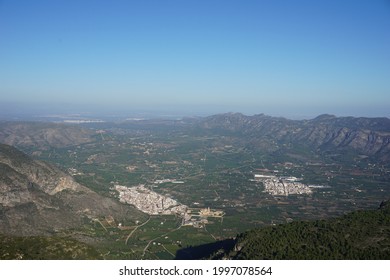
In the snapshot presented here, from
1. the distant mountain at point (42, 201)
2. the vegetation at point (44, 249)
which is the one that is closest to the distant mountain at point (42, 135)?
the distant mountain at point (42, 201)

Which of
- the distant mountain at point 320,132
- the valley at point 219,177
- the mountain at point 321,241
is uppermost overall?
the distant mountain at point 320,132

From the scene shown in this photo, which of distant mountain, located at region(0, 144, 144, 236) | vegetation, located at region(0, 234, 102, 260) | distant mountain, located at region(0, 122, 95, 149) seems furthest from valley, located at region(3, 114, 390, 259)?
vegetation, located at region(0, 234, 102, 260)

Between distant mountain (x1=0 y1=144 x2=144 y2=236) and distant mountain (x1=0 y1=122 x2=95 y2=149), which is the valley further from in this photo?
distant mountain (x1=0 y1=144 x2=144 y2=236)

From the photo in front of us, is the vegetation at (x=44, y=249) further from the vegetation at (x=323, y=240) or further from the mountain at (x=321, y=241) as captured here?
the vegetation at (x=323, y=240)

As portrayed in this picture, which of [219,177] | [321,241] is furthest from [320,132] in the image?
[321,241]

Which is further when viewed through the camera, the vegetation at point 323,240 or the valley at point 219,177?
the valley at point 219,177

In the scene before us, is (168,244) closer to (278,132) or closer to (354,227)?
(354,227)

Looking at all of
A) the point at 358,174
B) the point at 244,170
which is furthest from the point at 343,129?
the point at 244,170

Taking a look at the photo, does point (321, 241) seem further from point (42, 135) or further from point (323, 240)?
point (42, 135)
